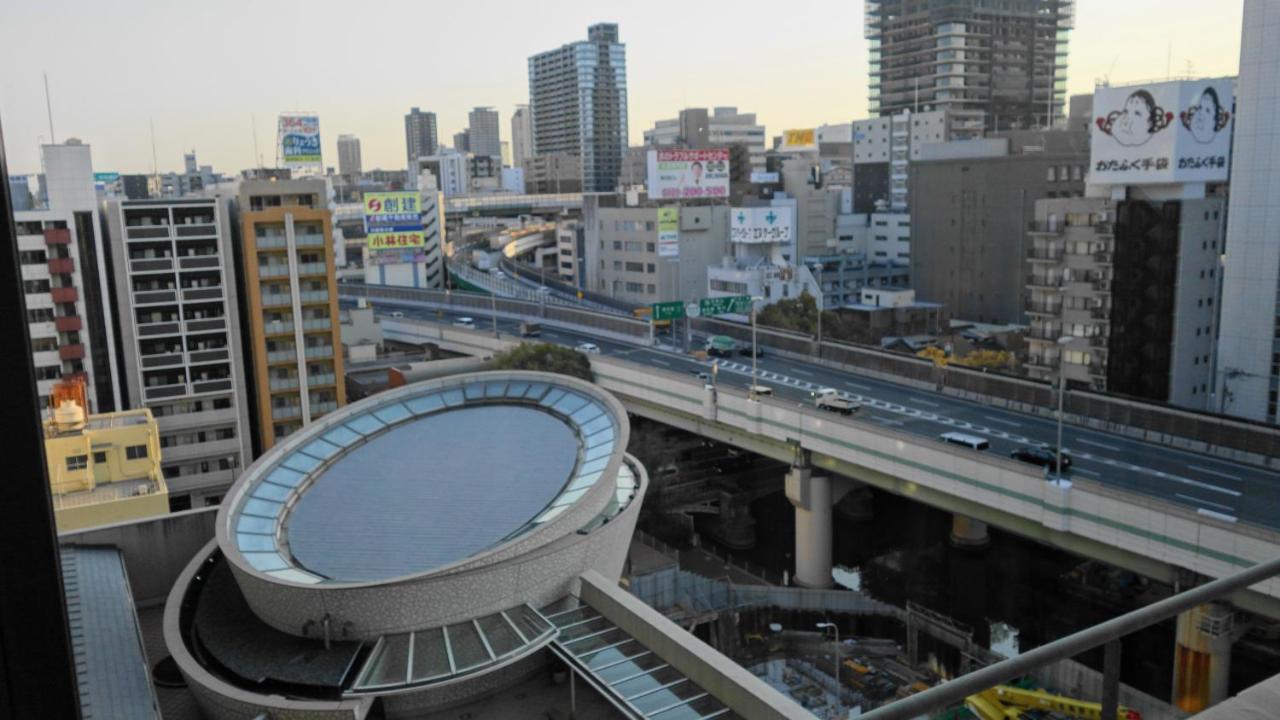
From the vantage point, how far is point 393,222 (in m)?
45.2

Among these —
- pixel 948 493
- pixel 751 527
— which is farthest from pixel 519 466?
pixel 751 527

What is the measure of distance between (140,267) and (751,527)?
14.5 m

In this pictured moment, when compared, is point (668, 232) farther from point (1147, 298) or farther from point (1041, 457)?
point (1041, 457)

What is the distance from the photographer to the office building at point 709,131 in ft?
268

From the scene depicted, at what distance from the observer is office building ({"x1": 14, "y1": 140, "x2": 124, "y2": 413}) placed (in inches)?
846

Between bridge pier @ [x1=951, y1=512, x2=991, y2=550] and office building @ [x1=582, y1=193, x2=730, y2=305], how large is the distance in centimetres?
2221

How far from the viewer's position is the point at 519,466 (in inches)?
425

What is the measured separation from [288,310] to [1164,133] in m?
21.7

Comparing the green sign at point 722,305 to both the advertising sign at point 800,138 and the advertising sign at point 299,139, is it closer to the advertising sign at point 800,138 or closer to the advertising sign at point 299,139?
the advertising sign at point 299,139

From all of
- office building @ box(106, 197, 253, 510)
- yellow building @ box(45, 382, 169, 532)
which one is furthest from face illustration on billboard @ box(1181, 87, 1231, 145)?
yellow building @ box(45, 382, 169, 532)

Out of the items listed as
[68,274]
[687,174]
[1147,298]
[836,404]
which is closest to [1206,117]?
[1147,298]

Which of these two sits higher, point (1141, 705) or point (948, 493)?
point (948, 493)

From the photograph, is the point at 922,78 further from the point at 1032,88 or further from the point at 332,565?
the point at 332,565

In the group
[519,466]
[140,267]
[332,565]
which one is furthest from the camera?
[140,267]
